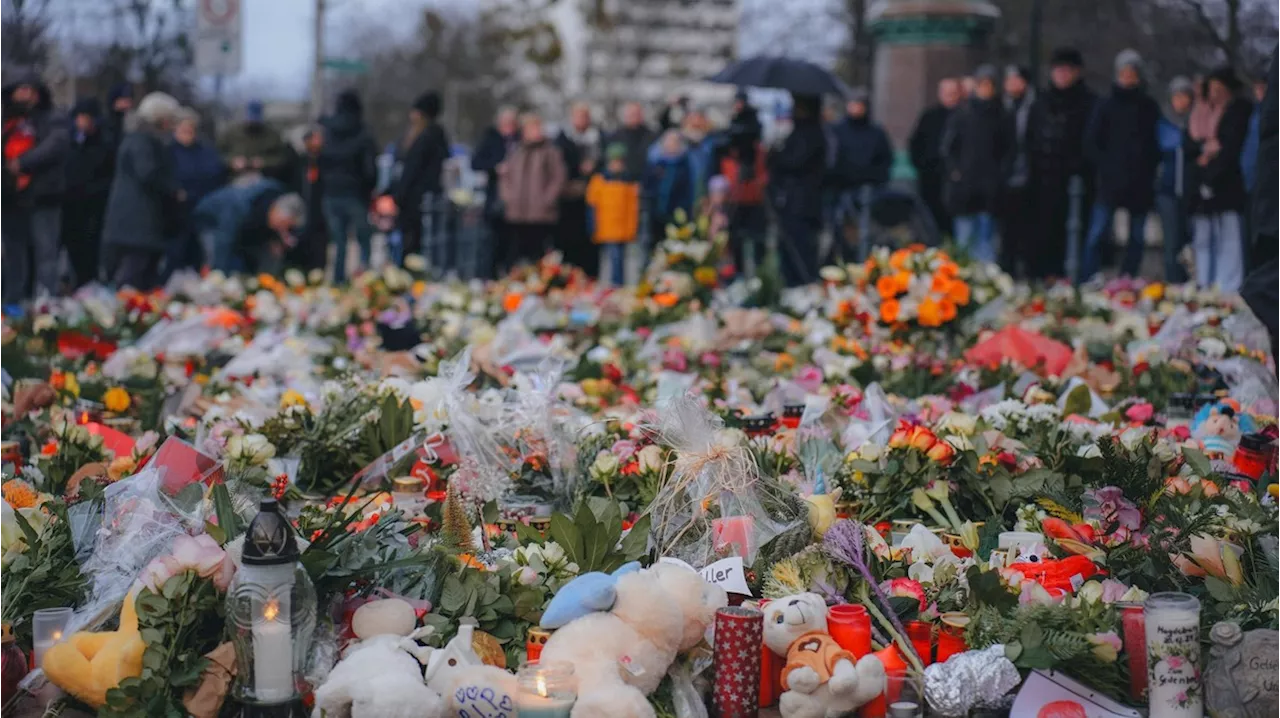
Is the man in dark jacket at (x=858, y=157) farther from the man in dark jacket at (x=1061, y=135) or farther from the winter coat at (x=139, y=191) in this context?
the winter coat at (x=139, y=191)

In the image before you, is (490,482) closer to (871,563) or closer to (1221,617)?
(871,563)

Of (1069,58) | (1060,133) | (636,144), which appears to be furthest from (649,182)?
(1069,58)

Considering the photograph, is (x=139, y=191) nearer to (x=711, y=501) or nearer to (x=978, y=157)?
(x=978, y=157)

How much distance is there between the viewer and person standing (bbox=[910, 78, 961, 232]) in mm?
13758

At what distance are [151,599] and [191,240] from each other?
1054 centimetres

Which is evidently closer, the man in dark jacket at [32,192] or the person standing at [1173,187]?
the man in dark jacket at [32,192]

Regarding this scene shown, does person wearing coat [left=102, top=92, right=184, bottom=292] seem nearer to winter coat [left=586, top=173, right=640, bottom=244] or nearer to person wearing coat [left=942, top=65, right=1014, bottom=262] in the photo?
winter coat [left=586, top=173, right=640, bottom=244]

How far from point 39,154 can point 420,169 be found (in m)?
3.50

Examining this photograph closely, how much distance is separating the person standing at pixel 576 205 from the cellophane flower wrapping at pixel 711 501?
Answer: 31.5 ft

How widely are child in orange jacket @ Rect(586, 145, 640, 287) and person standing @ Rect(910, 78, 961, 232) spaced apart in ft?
7.62

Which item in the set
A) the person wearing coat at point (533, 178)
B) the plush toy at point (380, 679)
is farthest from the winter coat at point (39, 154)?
the plush toy at point (380, 679)

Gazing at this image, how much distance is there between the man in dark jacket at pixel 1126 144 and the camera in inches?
471

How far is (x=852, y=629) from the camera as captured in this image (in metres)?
3.79

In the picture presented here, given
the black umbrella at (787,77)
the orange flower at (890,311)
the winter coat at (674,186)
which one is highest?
the black umbrella at (787,77)
